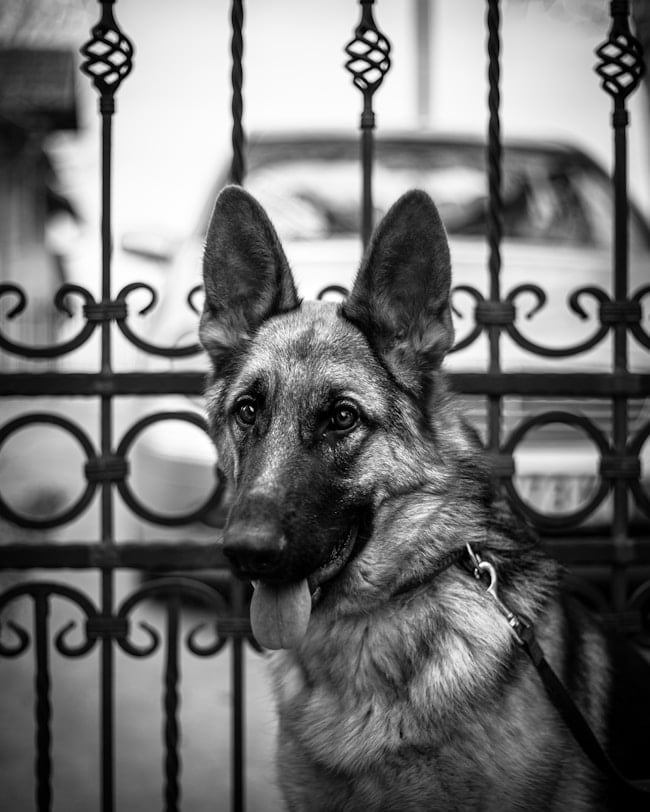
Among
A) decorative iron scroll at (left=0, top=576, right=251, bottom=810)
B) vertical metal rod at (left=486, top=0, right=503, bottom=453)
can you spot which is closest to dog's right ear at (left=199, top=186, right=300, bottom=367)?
vertical metal rod at (left=486, top=0, right=503, bottom=453)

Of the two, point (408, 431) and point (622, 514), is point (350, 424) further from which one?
point (622, 514)

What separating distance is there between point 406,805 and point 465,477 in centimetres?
80

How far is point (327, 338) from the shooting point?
2.05 metres

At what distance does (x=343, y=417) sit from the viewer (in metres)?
1.97

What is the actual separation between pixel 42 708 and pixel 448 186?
3370 millimetres

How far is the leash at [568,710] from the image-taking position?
1805 millimetres

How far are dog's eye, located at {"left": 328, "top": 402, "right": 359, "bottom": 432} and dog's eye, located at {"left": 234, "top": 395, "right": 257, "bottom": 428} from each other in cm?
22

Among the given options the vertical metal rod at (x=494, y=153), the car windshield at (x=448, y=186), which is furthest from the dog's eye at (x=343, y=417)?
the car windshield at (x=448, y=186)

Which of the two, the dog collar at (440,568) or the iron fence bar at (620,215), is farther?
the iron fence bar at (620,215)

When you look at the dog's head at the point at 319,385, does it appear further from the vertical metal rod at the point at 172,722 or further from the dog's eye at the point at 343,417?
the vertical metal rod at the point at 172,722

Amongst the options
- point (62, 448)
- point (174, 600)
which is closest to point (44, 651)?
point (174, 600)

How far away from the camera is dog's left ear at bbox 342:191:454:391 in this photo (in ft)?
6.34

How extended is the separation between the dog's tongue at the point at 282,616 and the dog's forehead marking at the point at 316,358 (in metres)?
0.49

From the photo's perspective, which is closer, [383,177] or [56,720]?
[56,720]
